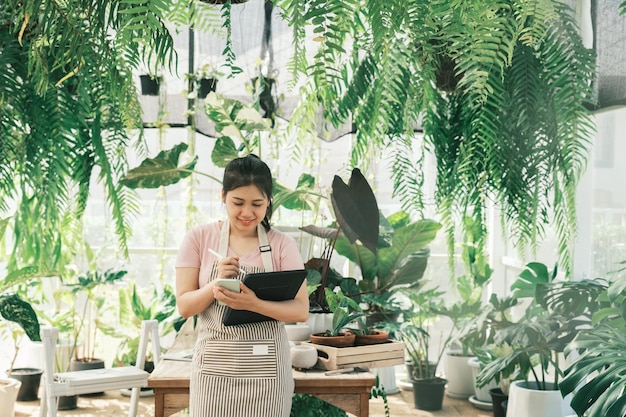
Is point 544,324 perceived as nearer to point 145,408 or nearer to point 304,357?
point 304,357

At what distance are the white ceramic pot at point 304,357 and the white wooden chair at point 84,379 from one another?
Result: 1155mm

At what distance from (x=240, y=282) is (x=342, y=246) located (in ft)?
7.44

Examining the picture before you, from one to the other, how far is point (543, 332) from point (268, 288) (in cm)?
165

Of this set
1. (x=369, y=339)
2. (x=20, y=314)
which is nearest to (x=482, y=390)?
(x=369, y=339)

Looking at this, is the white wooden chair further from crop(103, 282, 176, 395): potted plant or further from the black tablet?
the black tablet

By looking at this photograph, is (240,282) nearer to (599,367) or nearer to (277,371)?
(277,371)

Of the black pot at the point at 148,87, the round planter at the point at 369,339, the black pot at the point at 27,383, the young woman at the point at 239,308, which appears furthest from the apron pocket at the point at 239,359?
the black pot at the point at 27,383

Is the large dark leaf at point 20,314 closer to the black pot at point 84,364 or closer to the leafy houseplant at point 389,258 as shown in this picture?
the black pot at point 84,364

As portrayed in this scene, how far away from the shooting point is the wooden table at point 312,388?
2148 mm

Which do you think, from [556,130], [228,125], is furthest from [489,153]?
[228,125]

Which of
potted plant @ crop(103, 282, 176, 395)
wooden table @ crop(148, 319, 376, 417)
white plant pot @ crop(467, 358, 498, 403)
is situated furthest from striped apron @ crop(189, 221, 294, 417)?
white plant pot @ crop(467, 358, 498, 403)

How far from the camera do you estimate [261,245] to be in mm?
2105

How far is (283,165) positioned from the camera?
4.71 metres

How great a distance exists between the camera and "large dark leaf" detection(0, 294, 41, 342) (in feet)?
11.0
